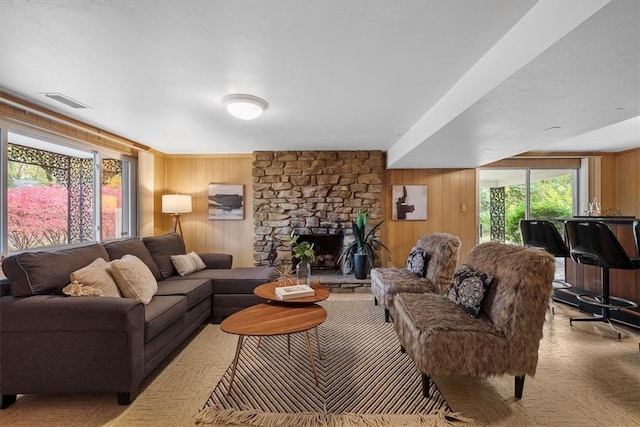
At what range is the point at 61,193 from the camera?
11.0 ft

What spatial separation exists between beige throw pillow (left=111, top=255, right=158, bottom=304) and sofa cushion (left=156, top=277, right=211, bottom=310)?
0.25 metres

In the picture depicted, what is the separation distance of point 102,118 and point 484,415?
4538mm

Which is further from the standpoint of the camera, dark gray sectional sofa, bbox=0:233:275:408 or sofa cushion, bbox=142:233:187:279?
sofa cushion, bbox=142:233:187:279

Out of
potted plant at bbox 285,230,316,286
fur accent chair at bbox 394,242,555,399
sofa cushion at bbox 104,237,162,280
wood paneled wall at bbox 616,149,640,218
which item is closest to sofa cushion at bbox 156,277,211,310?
sofa cushion at bbox 104,237,162,280

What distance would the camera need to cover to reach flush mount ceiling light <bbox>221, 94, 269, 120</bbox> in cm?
254

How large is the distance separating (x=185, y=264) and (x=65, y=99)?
2.03 m

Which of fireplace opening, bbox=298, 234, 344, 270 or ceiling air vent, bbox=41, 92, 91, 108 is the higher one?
ceiling air vent, bbox=41, 92, 91, 108

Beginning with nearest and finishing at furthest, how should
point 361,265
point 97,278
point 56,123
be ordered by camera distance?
point 97,278 → point 56,123 → point 361,265

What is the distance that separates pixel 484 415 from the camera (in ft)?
5.71

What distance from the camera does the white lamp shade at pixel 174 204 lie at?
4.61 meters

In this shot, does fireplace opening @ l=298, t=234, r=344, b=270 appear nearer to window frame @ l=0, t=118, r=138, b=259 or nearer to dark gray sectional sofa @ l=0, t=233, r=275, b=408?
window frame @ l=0, t=118, r=138, b=259

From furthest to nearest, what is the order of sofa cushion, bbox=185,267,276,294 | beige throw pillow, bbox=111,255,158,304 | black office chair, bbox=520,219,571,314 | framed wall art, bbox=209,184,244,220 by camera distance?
framed wall art, bbox=209,184,244,220 < black office chair, bbox=520,219,571,314 < sofa cushion, bbox=185,267,276,294 < beige throw pillow, bbox=111,255,158,304

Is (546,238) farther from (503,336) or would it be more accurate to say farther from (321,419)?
(321,419)

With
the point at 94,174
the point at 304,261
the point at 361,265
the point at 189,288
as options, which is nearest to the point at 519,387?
the point at 304,261
